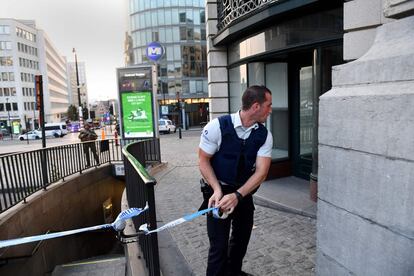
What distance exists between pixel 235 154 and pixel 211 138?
253mm

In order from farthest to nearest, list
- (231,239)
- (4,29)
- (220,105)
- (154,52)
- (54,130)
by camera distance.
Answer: (4,29) < (54,130) < (154,52) < (220,105) < (231,239)

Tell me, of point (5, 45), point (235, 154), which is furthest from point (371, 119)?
point (5, 45)

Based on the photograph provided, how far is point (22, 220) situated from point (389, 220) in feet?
21.4

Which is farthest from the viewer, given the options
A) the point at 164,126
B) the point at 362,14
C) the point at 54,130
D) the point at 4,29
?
the point at 4,29

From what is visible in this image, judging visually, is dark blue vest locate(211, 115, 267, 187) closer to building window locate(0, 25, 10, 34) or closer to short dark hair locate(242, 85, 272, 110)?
short dark hair locate(242, 85, 272, 110)

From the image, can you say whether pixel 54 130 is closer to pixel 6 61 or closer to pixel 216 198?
pixel 6 61

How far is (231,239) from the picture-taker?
10.2 feet

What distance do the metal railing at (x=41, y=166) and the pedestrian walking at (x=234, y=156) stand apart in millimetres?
4800

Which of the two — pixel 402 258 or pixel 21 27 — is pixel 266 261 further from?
pixel 21 27

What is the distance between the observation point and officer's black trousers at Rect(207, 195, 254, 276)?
2760 mm

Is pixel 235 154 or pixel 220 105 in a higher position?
pixel 220 105

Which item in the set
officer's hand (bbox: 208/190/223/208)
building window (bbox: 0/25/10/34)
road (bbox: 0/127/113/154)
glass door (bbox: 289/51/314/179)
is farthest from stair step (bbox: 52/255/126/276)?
building window (bbox: 0/25/10/34)

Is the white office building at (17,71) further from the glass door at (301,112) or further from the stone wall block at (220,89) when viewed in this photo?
the glass door at (301,112)

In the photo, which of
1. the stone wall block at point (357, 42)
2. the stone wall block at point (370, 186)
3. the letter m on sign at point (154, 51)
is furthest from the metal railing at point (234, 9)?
the letter m on sign at point (154, 51)
